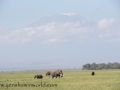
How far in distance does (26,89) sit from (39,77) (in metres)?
19.0

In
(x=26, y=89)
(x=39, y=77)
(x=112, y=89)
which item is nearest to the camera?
(x=112, y=89)

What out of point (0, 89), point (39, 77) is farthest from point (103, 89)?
point (39, 77)

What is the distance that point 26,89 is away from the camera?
70.2 feet

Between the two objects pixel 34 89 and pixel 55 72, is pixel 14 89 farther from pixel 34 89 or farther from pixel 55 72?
pixel 55 72

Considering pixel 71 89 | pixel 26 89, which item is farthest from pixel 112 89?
pixel 26 89

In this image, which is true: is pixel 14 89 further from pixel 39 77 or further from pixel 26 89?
pixel 39 77

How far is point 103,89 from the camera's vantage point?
20234mm

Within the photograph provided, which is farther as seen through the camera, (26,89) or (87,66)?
(87,66)

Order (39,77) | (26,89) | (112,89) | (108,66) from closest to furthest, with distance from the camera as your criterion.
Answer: (112,89) → (26,89) → (39,77) → (108,66)

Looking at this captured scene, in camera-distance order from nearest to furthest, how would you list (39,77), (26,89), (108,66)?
(26,89) < (39,77) < (108,66)

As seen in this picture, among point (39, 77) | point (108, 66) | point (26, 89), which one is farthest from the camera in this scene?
point (108, 66)

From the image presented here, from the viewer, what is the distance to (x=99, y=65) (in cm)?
16012

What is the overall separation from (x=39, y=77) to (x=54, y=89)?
63.7ft

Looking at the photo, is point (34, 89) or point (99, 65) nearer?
point (34, 89)
